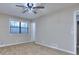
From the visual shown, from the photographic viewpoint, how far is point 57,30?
2594mm

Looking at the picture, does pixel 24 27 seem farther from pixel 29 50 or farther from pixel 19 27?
pixel 29 50

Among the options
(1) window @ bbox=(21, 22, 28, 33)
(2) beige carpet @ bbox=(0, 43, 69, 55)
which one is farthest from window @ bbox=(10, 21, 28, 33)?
(2) beige carpet @ bbox=(0, 43, 69, 55)

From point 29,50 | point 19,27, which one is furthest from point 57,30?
point 19,27

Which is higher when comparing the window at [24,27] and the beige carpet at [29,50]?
the window at [24,27]

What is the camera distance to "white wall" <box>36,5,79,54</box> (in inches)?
94.2

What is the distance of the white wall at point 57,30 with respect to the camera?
94.2 inches

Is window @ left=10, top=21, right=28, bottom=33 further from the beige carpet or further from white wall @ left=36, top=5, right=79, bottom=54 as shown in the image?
the beige carpet

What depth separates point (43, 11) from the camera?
2.25 metres

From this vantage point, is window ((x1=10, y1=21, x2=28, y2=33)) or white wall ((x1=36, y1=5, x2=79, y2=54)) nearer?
window ((x1=10, y1=21, x2=28, y2=33))

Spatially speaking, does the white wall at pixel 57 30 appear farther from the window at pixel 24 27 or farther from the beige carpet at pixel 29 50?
the window at pixel 24 27

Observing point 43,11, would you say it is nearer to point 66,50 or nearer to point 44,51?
point 44,51

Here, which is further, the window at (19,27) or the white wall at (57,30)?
the white wall at (57,30)

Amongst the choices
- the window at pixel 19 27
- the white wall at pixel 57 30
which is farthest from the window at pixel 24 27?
the white wall at pixel 57 30

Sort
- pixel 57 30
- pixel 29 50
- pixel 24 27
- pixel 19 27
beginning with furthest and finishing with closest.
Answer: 1. pixel 57 30
2. pixel 29 50
3. pixel 24 27
4. pixel 19 27
